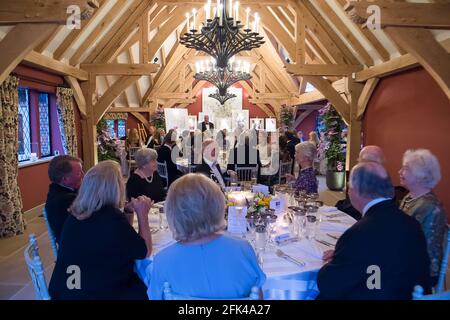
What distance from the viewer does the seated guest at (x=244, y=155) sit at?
17.4 ft

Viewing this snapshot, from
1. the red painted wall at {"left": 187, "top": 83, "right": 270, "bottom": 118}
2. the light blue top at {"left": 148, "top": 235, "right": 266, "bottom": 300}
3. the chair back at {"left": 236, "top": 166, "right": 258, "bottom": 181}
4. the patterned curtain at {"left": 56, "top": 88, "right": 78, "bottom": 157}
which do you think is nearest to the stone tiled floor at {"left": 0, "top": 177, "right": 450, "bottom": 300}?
the patterned curtain at {"left": 56, "top": 88, "right": 78, "bottom": 157}

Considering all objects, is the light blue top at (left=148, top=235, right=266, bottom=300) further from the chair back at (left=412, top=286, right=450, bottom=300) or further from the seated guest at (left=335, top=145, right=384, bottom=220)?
the seated guest at (left=335, top=145, right=384, bottom=220)

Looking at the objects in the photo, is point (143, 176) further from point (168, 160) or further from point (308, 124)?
point (308, 124)

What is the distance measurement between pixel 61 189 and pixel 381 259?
2.01 metres

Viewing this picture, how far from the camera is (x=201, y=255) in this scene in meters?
1.35

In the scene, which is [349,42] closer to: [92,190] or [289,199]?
[289,199]

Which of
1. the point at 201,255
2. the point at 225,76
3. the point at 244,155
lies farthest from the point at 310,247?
the point at 225,76

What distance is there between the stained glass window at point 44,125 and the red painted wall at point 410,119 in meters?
5.91

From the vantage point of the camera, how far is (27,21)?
334 cm

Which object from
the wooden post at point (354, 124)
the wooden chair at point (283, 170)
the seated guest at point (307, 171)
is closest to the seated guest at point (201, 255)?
the seated guest at point (307, 171)

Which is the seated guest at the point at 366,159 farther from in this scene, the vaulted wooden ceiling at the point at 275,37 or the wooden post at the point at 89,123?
the wooden post at the point at 89,123

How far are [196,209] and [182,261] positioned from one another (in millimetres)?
203
